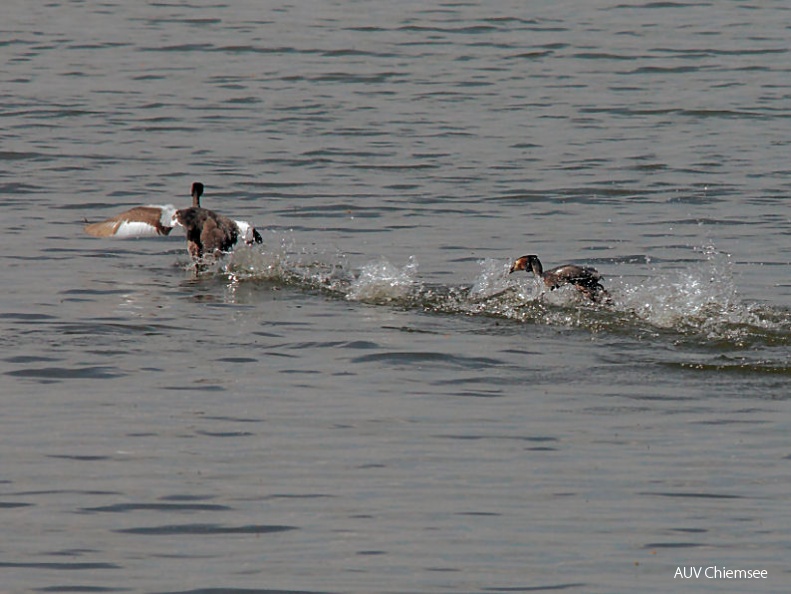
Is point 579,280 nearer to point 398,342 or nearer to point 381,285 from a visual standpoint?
point 381,285

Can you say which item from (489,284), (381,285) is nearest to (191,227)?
(381,285)

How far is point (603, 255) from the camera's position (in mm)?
14250

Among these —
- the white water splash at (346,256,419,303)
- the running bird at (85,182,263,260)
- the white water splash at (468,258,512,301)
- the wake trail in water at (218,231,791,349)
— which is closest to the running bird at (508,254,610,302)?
the wake trail in water at (218,231,791,349)

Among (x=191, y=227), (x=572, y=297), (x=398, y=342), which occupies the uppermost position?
(x=191, y=227)

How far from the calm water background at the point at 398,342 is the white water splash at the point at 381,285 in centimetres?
3

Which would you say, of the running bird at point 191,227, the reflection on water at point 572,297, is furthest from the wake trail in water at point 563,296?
the running bird at point 191,227

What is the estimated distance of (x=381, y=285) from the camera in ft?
40.2

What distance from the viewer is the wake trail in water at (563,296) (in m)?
11.1

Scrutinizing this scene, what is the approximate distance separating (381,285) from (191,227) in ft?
7.48

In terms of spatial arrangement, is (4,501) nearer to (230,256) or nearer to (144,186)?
(230,256)

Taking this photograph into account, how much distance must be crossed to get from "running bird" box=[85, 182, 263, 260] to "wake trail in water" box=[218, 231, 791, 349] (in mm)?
179

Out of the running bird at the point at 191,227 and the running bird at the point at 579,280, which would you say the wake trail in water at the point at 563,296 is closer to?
the running bird at the point at 579,280

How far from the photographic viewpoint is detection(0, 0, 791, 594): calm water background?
6723 mm

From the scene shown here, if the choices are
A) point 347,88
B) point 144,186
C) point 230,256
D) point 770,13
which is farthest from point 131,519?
point 770,13
